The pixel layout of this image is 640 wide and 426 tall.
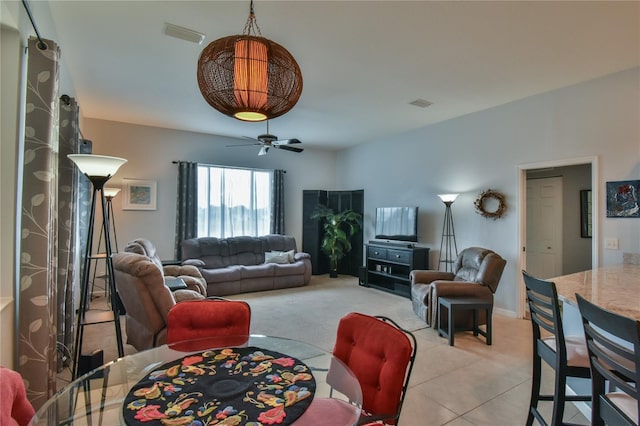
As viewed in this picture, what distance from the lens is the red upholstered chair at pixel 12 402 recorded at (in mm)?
1093

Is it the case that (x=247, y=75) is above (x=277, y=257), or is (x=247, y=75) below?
above

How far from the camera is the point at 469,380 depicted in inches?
109

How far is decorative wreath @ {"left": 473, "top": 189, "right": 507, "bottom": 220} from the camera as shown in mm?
4602

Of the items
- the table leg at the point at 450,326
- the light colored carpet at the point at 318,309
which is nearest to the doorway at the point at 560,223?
the light colored carpet at the point at 318,309

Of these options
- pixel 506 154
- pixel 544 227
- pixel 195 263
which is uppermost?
pixel 506 154

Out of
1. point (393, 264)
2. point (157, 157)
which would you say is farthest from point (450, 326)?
point (157, 157)

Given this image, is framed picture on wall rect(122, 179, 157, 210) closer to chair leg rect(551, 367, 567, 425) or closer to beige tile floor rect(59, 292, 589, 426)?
Answer: beige tile floor rect(59, 292, 589, 426)

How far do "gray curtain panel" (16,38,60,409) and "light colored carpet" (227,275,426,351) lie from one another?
6.95 feet

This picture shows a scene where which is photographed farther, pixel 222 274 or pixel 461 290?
pixel 222 274

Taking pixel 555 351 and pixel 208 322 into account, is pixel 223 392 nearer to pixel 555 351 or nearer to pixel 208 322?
pixel 208 322

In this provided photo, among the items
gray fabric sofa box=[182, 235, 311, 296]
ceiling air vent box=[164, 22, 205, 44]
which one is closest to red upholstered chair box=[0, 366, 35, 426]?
ceiling air vent box=[164, 22, 205, 44]

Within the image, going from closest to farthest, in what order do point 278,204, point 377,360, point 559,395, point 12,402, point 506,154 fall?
point 12,402 < point 377,360 < point 559,395 < point 506,154 < point 278,204

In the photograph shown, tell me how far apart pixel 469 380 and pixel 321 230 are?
5.01 metres

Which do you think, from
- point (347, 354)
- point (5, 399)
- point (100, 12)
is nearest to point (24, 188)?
point (5, 399)
